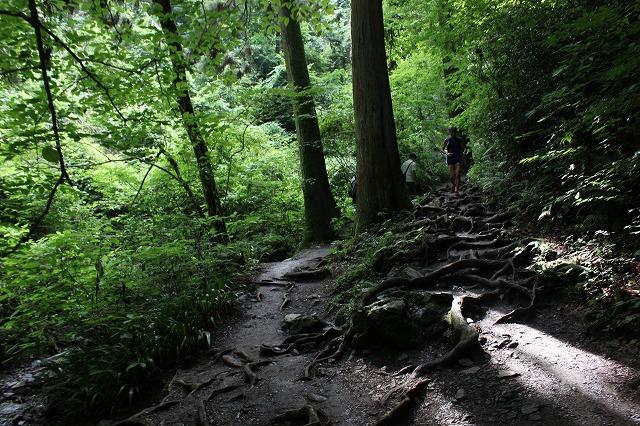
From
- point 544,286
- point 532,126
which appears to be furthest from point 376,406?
point 532,126

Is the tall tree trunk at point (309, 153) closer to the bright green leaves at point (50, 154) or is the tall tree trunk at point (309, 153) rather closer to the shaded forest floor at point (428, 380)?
the shaded forest floor at point (428, 380)

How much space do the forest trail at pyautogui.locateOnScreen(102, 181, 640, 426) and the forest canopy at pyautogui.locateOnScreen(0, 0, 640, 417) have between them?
3.42ft

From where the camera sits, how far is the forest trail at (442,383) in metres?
3.28

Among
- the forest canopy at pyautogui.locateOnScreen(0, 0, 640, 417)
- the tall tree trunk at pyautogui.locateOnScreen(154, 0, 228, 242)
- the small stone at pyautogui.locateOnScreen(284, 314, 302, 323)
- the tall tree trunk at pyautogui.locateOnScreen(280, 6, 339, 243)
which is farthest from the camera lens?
the tall tree trunk at pyautogui.locateOnScreen(280, 6, 339, 243)

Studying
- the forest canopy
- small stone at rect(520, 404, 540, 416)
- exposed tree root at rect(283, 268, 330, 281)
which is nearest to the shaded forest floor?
small stone at rect(520, 404, 540, 416)

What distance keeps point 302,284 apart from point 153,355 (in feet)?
12.0

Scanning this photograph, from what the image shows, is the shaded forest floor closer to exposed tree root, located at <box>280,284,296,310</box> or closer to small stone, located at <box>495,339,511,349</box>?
small stone, located at <box>495,339,511,349</box>

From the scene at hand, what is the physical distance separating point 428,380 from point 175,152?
324 inches

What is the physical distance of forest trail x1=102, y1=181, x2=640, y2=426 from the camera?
3.28 meters

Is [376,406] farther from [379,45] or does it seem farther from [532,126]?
[379,45]

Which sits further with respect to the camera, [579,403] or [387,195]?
[387,195]

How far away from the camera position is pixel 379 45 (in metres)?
8.84

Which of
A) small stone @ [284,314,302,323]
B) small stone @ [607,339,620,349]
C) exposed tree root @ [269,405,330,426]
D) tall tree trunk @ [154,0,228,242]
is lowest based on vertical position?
exposed tree root @ [269,405,330,426]

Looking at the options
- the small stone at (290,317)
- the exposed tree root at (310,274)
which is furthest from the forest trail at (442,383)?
the exposed tree root at (310,274)
